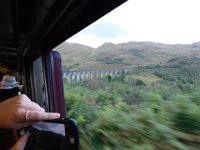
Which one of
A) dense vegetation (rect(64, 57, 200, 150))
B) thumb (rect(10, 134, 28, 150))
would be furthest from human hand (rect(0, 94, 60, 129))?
dense vegetation (rect(64, 57, 200, 150))

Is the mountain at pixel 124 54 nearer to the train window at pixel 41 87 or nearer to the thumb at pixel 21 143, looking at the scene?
the train window at pixel 41 87

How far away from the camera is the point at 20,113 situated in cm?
50

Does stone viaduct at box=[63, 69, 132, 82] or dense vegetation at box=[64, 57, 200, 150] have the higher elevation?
stone viaduct at box=[63, 69, 132, 82]

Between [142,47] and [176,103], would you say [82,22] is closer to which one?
[142,47]

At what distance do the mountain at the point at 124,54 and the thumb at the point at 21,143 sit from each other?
786 mm

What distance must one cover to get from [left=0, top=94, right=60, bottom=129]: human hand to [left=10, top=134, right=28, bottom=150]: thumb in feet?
0.41

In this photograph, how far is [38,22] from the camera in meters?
2.03

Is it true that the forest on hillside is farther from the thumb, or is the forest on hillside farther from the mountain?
the thumb

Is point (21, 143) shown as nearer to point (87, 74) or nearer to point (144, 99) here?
point (144, 99)

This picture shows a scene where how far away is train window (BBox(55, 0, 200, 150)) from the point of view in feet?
3.82

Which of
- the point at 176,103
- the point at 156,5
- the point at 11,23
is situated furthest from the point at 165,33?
the point at 11,23

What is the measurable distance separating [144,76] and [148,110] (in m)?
0.17

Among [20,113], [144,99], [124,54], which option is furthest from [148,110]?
[20,113]

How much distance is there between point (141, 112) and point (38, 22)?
106 centimetres
